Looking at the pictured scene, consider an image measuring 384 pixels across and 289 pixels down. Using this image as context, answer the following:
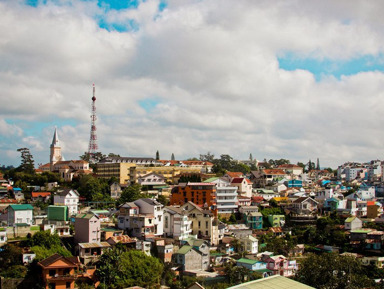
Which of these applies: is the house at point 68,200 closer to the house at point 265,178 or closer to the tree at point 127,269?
the tree at point 127,269

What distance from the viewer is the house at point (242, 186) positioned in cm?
5250

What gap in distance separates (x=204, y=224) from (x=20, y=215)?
14.2 m

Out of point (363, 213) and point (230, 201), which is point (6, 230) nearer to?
point (230, 201)

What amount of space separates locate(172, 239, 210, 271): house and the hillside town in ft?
0.22

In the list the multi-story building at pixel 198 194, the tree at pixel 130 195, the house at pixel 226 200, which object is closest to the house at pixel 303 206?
the house at pixel 226 200

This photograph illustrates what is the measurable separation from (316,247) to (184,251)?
44.5 feet

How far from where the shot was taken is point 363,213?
4928 centimetres

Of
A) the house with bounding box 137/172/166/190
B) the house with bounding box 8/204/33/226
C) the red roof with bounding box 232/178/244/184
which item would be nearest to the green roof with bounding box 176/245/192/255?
the house with bounding box 8/204/33/226

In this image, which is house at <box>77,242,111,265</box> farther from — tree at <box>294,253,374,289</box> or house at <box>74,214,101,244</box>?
tree at <box>294,253,374,289</box>

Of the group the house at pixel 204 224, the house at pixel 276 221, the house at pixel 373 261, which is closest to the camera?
the house at pixel 373 261

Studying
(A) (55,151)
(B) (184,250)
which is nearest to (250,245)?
(B) (184,250)

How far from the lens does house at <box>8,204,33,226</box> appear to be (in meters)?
33.9

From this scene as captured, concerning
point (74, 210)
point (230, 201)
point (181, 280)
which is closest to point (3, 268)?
point (181, 280)

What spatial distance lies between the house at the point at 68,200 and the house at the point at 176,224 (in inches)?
370
